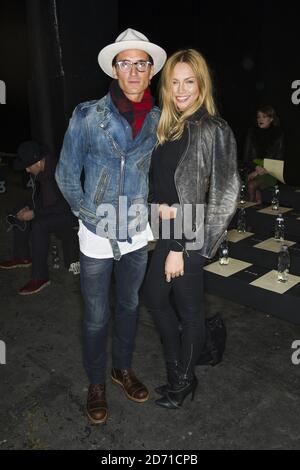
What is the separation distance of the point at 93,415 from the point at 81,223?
0.81 m

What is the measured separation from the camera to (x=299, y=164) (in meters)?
5.15

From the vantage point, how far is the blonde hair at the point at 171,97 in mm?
1449

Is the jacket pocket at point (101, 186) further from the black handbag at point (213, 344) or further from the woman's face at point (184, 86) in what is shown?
the black handbag at point (213, 344)

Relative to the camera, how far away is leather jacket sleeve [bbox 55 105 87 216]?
148 cm

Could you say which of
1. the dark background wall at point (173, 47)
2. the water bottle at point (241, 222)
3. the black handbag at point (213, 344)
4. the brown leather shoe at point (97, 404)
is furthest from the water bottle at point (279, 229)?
the brown leather shoe at point (97, 404)

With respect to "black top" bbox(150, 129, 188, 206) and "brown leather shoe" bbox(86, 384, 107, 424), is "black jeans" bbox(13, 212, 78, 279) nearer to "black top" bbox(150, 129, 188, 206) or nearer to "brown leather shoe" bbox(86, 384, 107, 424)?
"brown leather shoe" bbox(86, 384, 107, 424)

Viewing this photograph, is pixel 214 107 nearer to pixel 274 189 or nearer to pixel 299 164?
pixel 274 189

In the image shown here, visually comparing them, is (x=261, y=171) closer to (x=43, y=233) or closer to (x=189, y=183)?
(x=43, y=233)

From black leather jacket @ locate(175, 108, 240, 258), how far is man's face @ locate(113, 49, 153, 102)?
22cm

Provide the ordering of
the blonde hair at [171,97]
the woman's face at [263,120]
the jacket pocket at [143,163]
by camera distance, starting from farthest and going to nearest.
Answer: the woman's face at [263,120] < the jacket pocket at [143,163] < the blonde hair at [171,97]

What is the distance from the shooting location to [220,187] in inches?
59.8

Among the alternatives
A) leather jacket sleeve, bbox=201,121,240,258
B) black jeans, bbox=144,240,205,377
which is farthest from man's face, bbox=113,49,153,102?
black jeans, bbox=144,240,205,377

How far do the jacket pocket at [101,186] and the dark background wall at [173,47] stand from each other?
33.3 inches

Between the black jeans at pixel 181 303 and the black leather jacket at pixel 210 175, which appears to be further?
the black jeans at pixel 181 303
